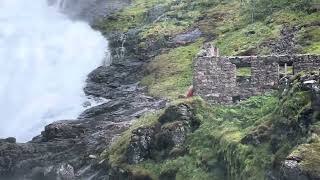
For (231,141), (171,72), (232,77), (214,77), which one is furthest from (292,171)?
(171,72)

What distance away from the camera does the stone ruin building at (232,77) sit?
3722 centimetres

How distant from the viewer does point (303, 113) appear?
81.4ft

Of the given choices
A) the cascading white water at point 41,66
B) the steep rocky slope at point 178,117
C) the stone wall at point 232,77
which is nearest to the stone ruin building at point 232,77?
the stone wall at point 232,77

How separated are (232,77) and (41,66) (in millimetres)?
50864

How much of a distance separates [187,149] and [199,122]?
1.98 metres

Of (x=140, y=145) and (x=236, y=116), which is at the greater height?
(x=236, y=116)

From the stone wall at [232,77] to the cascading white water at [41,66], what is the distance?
28583 mm

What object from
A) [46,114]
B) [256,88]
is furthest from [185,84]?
[256,88]

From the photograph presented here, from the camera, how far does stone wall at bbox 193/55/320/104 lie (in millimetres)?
37219

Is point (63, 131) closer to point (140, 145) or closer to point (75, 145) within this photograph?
point (75, 145)

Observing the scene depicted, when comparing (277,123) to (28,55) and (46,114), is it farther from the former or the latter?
(28,55)

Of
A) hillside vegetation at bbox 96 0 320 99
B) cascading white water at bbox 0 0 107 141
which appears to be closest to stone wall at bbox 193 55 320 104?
hillside vegetation at bbox 96 0 320 99

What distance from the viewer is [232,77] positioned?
3781cm

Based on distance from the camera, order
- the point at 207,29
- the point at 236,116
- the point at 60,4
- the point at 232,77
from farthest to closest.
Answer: the point at 60,4 < the point at 207,29 < the point at 232,77 < the point at 236,116
